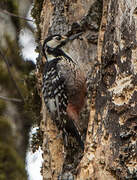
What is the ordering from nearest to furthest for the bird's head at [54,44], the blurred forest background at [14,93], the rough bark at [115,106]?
the rough bark at [115,106]
the bird's head at [54,44]
the blurred forest background at [14,93]

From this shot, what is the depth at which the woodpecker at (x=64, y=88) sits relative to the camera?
4.45 meters

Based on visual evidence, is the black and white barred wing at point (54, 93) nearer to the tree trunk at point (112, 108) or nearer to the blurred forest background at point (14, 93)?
the tree trunk at point (112, 108)

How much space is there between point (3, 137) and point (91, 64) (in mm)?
3037

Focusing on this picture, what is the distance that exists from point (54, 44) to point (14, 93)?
8.62 ft

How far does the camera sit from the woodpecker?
445 centimetres

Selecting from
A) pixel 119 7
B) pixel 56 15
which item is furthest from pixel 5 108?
pixel 119 7

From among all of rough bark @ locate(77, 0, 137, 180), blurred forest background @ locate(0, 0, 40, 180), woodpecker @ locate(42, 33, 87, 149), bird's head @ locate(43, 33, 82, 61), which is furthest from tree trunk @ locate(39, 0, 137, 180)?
blurred forest background @ locate(0, 0, 40, 180)

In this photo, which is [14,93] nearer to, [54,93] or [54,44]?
[54,44]

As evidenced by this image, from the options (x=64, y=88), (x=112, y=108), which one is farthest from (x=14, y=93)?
(x=112, y=108)

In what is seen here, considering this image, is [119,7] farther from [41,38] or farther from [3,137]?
[3,137]

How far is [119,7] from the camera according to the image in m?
3.72

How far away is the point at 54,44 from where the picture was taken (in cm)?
496

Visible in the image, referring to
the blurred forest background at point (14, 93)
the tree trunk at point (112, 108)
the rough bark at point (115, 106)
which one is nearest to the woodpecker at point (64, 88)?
the tree trunk at point (112, 108)

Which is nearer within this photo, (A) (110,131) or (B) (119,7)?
(A) (110,131)
